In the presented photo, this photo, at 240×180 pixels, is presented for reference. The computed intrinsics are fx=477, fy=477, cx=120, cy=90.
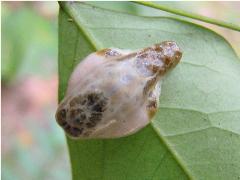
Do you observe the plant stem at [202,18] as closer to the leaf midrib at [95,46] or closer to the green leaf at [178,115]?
the green leaf at [178,115]

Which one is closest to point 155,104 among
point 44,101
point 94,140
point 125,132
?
point 125,132

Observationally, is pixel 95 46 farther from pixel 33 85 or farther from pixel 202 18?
pixel 33 85

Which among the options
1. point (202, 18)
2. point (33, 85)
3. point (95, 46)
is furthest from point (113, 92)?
point (33, 85)

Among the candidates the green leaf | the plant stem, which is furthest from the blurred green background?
the plant stem

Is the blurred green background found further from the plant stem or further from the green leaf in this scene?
the plant stem

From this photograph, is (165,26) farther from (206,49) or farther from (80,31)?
(80,31)

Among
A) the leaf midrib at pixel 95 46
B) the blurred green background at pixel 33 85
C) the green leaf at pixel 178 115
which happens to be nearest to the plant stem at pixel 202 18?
the green leaf at pixel 178 115
